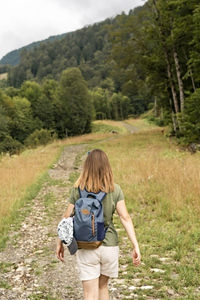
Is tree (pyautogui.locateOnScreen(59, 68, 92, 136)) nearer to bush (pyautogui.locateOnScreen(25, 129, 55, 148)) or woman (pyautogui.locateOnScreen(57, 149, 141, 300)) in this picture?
bush (pyautogui.locateOnScreen(25, 129, 55, 148))

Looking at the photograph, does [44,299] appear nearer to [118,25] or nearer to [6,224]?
[6,224]

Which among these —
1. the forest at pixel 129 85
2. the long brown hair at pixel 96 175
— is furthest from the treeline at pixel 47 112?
the long brown hair at pixel 96 175

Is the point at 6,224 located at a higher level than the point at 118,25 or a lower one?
lower

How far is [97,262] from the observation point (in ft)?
9.20

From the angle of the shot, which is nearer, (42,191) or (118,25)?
(42,191)

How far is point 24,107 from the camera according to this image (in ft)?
214

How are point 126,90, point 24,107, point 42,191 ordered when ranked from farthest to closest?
point 24,107 < point 126,90 < point 42,191

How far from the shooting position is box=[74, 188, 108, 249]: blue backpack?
2650 millimetres

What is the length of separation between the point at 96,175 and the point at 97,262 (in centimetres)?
95

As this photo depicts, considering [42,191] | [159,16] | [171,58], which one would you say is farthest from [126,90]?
[42,191]

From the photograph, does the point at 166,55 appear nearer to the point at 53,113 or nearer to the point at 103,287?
the point at 103,287

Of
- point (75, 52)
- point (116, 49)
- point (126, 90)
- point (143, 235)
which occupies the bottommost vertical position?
point (143, 235)

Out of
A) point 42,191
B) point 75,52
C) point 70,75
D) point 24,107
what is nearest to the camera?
point 42,191

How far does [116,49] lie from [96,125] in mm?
44142
